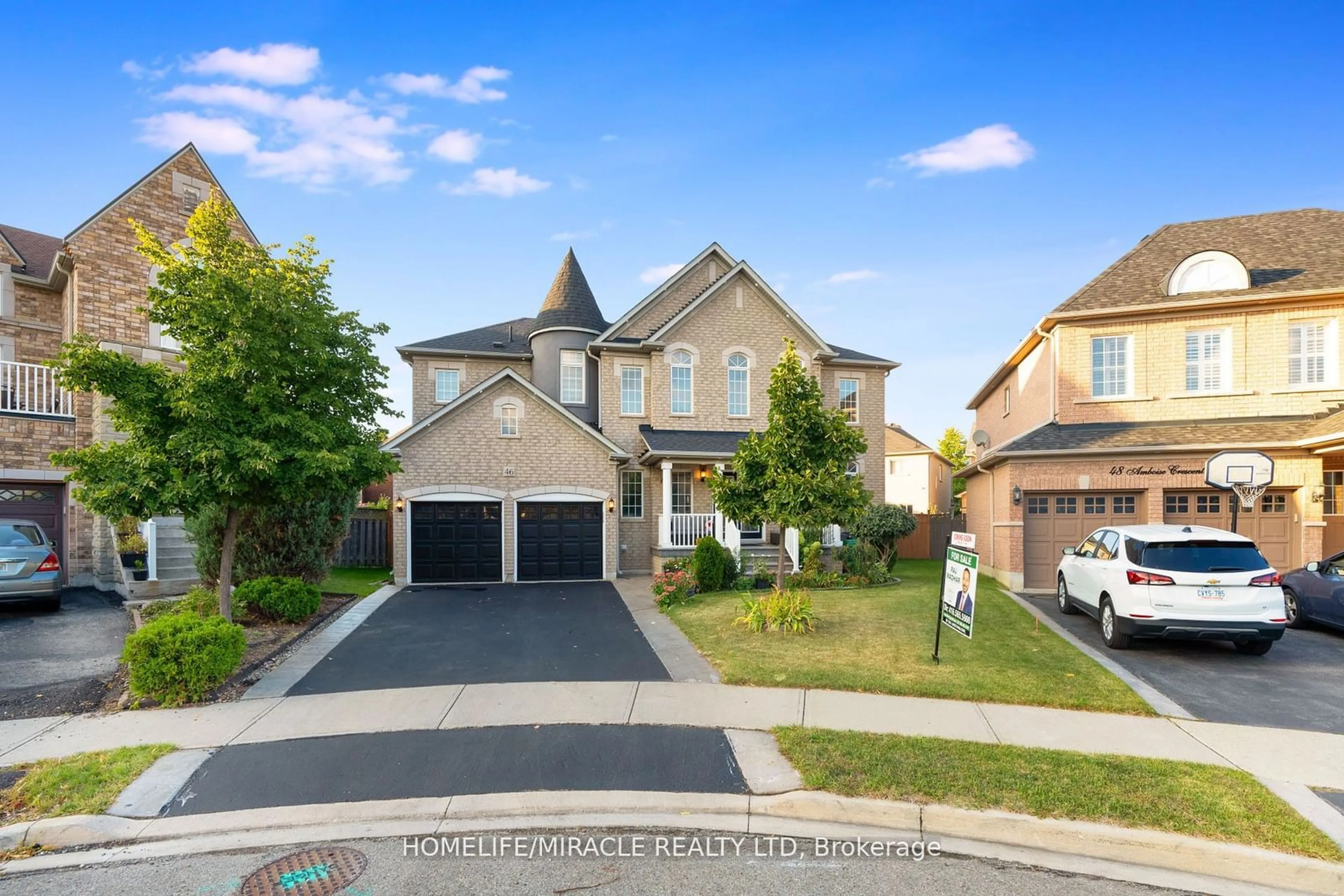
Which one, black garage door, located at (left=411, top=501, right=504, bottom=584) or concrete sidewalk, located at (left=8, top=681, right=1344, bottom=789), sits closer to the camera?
concrete sidewalk, located at (left=8, top=681, right=1344, bottom=789)

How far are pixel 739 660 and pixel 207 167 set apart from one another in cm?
2018

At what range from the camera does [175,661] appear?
7.61m

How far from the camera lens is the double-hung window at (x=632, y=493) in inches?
786

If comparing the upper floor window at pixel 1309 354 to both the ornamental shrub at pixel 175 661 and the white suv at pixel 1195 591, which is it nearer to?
the white suv at pixel 1195 591

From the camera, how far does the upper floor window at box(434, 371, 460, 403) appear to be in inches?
885

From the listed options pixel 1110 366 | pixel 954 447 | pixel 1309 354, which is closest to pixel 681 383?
pixel 1110 366

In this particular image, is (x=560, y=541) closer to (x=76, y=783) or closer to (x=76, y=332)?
(x=76, y=332)

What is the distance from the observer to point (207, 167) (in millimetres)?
18938

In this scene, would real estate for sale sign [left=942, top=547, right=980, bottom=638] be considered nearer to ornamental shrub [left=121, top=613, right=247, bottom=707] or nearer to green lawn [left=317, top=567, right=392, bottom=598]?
ornamental shrub [left=121, top=613, right=247, bottom=707]

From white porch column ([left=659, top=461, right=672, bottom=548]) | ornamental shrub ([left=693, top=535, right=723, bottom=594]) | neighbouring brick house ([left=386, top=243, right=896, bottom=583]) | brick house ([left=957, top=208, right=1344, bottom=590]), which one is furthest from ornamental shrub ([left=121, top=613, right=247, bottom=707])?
brick house ([left=957, top=208, right=1344, bottom=590])

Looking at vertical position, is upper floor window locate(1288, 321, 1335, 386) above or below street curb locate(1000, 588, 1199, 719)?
above

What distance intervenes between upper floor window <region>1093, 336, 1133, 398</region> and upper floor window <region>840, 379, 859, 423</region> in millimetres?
6887

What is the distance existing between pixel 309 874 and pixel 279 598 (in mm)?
7975

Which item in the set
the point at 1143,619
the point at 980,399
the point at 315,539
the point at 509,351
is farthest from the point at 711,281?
the point at 1143,619
